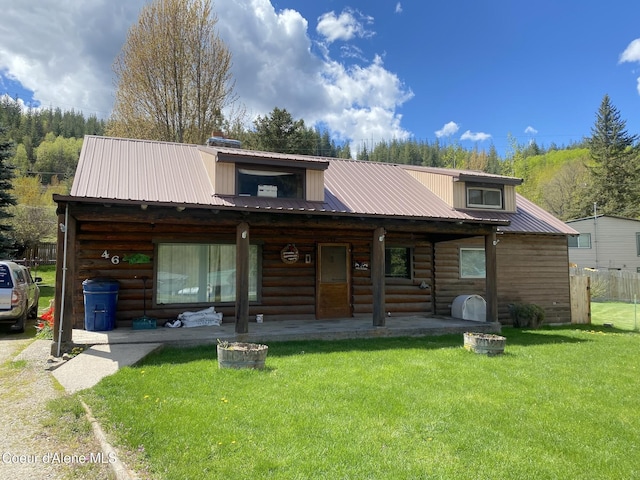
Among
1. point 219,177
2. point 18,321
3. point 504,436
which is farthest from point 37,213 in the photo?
point 504,436

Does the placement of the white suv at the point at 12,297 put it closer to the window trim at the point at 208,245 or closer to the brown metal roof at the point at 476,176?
the window trim at the point at 208,245

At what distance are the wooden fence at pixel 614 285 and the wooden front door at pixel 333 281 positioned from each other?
1621cm

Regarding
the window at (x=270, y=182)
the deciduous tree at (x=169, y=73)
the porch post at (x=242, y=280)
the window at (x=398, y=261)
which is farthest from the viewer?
the deciduous tree at (x=169, y=73)

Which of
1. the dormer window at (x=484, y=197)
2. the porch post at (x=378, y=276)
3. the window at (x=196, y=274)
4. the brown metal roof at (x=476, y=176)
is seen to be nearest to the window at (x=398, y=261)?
the dormer window at (x=484, y=197)

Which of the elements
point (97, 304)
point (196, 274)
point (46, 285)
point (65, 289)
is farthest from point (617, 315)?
point (46, 285)

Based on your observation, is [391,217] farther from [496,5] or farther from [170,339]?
[496,5]

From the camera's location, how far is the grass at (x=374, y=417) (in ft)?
11.4

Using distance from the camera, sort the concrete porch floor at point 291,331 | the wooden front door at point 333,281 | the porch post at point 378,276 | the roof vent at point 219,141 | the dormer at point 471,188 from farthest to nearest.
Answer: the roof vent at point 219,141 < the dormer at point 471,188 < the wooden front door at point 333,281 < the porch post at point 378,276 < the concrete porch floor at point 291,331

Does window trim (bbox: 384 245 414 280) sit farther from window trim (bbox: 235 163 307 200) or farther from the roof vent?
the roof vent

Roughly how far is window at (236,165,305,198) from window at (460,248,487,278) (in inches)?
216

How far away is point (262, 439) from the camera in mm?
3883

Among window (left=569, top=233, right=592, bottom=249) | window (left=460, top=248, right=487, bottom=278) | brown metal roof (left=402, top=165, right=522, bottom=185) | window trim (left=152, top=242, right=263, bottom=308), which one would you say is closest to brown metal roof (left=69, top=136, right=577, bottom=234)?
brown metal roof (left=402, top=165, right=522, bottom=185)

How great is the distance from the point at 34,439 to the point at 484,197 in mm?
12052

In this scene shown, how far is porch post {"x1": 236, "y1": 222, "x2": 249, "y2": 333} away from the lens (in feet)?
27.2
